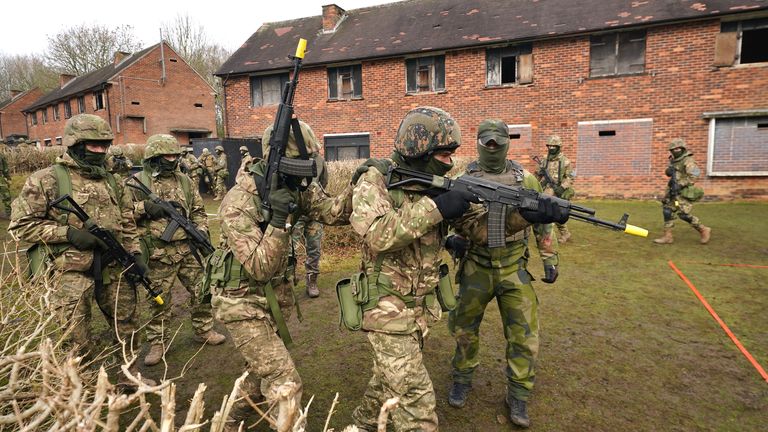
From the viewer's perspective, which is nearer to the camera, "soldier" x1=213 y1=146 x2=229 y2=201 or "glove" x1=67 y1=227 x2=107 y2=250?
"glove" x1=67 y1=227 x2=107 y2=250

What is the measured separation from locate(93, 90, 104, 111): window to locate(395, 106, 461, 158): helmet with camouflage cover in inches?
1226

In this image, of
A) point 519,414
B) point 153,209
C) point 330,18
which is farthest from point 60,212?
point 330,18

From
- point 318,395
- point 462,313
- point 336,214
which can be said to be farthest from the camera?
point 318,395

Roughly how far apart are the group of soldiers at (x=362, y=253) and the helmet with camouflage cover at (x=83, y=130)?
0.01 meters

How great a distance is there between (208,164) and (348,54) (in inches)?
266

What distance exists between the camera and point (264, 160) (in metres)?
2.84

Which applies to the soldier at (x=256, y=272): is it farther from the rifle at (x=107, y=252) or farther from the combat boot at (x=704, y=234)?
the combat boot at (x=704, y=234)

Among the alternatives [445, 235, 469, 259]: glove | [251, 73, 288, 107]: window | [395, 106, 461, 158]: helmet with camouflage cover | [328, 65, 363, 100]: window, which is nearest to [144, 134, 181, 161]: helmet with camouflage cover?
[395, 106, 461, 158]: helmet with camouflage cover

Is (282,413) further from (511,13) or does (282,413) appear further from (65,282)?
(511,13)

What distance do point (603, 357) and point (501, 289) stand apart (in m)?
1.66

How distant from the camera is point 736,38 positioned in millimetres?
11992

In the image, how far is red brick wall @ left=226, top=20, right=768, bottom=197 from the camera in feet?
40.2

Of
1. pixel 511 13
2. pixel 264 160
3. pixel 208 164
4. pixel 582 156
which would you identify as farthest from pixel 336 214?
pixel 511 13

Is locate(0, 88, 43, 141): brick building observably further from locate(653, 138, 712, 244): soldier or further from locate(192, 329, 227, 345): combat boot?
locate(653, 138, 712, 244): soldier
